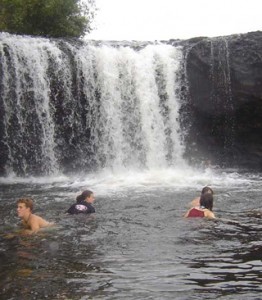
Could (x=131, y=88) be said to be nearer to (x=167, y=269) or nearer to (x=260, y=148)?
A: (x=260, y=148)

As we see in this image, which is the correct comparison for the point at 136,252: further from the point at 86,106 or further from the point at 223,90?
the point at 223,90

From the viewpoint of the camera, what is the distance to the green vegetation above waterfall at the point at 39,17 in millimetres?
24781

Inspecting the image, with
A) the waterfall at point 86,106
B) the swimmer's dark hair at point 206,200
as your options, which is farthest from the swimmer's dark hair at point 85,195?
the waterfall at point 86,106

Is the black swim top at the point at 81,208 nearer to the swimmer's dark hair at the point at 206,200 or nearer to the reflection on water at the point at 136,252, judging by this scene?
the reflection on water at the point at 136,252

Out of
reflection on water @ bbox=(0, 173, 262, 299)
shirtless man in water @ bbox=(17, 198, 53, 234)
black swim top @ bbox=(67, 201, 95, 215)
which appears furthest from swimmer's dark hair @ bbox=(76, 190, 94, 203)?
shirtless man in water @ bbox=(17, 198, 53, 234)

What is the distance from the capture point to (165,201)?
1314 centimetres

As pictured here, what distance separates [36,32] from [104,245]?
1917 cm

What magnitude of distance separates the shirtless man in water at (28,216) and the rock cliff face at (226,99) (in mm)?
13698

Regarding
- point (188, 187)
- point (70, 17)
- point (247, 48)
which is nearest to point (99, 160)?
point (188, 187)

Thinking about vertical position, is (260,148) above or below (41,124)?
below

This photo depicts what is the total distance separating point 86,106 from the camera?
69.2 ft

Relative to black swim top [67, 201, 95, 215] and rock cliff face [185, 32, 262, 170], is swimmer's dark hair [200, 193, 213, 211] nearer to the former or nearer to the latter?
black swim top [67, 201, 95, 215]

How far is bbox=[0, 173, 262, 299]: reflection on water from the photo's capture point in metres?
6.41

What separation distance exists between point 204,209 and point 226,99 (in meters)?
12.5
